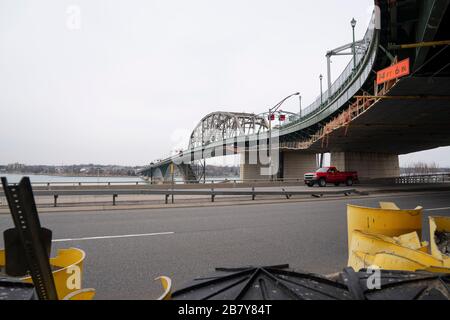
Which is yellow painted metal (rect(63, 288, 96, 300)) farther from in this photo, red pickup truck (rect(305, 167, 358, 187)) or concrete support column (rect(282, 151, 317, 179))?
concrete support column (rect(282, 151, 317, 179))

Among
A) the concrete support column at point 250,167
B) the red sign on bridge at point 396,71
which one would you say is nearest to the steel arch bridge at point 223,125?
the concrete support column at point 250,167

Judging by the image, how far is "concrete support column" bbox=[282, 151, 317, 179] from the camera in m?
53.2

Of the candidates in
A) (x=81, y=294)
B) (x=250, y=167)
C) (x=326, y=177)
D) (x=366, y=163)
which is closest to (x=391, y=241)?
(x=81, y=294)

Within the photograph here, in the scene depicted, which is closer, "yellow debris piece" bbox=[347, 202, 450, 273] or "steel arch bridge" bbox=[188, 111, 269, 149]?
"yellow debris piece" bbox=[347, 202, 450, 273]

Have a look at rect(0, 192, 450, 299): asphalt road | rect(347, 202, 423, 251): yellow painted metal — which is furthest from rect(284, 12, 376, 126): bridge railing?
rect(347, 202, 423, 251): yellow painted metal

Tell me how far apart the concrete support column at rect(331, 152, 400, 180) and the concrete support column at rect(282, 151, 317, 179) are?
8227 millimetres

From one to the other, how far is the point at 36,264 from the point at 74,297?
1.84 feet

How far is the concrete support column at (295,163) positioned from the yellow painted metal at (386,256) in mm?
50225

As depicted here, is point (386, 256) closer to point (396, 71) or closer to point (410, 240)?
point (410, 240)

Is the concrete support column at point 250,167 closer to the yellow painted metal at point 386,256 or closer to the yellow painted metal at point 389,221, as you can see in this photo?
the yellow painted metal at point 389,221

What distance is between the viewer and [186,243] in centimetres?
600
